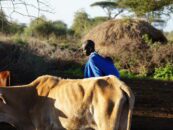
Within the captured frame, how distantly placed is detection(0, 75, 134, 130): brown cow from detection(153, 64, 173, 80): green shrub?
41.5 ft

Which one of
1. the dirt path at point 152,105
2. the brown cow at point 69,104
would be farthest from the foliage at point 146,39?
the brown cow at point 69,104

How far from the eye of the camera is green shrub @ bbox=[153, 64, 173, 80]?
20.0m

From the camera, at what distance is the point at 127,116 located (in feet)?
22.7

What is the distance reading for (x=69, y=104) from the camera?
726 cm

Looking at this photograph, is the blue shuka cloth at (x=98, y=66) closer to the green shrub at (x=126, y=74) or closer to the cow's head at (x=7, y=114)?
the cow's head at (x=7, y=114)

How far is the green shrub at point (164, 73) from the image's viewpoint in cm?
1996

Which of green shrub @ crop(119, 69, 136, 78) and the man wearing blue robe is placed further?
green shrub @ crop(119, 69, 136, 78)

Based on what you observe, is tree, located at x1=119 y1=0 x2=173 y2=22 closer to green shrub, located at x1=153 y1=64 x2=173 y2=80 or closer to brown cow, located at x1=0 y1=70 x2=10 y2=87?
green shrub, located at x1=153 y1=64 x2=173 y2=80

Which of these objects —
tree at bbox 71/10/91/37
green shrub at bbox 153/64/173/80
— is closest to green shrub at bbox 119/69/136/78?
green shrub at bbox 153/64/173/80

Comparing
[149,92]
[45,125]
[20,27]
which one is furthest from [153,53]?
[20,27]

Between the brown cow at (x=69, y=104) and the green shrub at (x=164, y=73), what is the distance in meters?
12.6

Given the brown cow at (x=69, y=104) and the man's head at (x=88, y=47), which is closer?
the brown cow at (x=69, y=104)

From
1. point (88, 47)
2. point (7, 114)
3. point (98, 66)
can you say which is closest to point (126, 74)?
point (88, 47)

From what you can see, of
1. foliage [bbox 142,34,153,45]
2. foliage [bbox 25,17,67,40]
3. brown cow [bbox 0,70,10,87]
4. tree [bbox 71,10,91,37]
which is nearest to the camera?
brown cow [bbox 0,70,10,87]
